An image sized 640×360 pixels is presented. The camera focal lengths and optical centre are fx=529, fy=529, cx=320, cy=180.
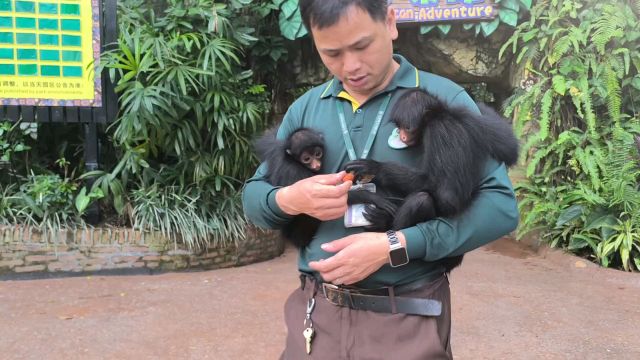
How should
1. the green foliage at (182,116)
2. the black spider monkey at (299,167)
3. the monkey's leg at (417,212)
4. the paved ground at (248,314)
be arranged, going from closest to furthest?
1. the monkey's leg at (417,212)
2. the black spider monkey at (299,167)
3. the paved ground at (248,314)
4. the green foliage at (182,116)

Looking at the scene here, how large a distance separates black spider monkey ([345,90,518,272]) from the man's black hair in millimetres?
201

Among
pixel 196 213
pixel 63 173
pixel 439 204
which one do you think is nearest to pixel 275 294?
pixel 196 213

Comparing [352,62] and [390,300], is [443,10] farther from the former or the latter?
[390,300]

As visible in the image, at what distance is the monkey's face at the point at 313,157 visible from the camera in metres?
1.35

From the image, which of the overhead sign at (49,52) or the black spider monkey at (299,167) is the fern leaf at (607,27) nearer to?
the black spider monkey at (299,167)

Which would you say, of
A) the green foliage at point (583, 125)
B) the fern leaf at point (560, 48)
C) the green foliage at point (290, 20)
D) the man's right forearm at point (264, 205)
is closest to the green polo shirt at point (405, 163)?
the man's right forearm at point (264, 205)

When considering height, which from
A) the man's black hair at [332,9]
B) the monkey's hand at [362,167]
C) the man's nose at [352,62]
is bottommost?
the monkey's hand at [362,167]

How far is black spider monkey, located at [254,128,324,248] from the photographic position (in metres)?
1.35

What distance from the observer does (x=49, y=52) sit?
4758 millimetres

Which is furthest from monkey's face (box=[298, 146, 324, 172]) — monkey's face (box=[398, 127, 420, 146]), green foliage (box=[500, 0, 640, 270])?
green foliage (box=[500, 0, 640, 270])

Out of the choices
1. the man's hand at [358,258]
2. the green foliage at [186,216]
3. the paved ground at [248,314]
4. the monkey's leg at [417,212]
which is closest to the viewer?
the man's hand at [358,258]

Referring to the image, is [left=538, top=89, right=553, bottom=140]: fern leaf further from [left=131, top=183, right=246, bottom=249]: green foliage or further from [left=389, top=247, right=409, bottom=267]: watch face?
[left=389, top=247, right=409, bottom=267]: watch face

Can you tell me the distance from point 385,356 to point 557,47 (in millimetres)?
4581

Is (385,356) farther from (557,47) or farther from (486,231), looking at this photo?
(557,47)
